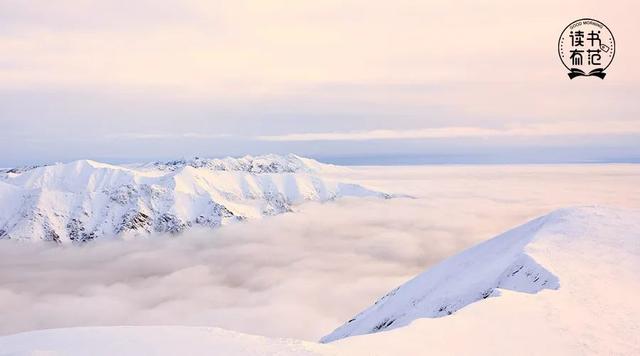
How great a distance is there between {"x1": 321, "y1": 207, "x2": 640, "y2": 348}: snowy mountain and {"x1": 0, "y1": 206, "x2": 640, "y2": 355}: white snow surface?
14 cm

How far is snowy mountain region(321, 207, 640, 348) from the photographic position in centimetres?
4338

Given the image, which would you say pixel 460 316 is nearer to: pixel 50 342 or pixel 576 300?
pixel 576 300

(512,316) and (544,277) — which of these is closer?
(512,316)

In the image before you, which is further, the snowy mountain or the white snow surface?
the snowy mountain

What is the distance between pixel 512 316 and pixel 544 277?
18.1 meters

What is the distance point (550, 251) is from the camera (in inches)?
2628

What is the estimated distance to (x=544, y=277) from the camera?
55.6 metres

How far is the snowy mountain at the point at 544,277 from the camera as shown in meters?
43.4

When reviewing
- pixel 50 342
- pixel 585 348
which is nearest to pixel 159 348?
pixel 50 342

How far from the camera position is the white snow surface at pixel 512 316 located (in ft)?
91.9

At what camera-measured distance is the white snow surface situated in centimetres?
2802

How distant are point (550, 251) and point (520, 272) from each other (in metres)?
8.52

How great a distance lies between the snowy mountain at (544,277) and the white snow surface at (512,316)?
140 millimetres

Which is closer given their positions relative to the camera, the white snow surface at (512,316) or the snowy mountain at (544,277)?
the white snow surface at (512,316)
